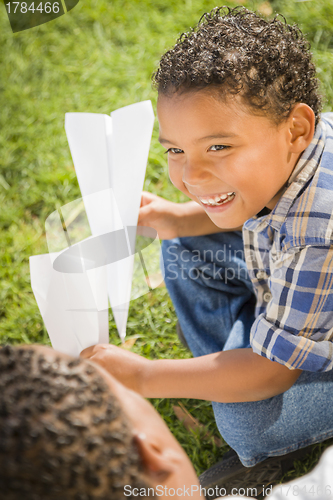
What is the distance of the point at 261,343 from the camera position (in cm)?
101

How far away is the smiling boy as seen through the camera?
95cm

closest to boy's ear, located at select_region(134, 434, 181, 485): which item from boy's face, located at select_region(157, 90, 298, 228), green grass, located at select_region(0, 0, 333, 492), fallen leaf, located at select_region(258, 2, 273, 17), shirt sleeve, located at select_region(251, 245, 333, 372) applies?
shirt sleeve, located at select_region(251, 245, 333, 372)

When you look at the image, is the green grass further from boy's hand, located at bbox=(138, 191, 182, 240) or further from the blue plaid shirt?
the blue plaid shirt

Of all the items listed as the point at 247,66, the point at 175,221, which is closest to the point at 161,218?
the point at 175,221

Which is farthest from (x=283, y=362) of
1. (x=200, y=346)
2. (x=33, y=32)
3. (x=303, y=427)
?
(x=33, y=32)

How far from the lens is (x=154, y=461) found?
0.53 meters

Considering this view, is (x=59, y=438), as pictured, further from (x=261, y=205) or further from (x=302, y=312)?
(x=261, y=205)

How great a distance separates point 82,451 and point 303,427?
80cm

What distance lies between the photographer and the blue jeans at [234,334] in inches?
43.6

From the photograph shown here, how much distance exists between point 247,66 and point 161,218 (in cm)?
61

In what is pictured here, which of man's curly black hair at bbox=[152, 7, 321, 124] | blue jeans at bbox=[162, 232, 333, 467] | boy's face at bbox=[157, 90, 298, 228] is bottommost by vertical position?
blue jeans at bbox=[162, 232, 333, 467]

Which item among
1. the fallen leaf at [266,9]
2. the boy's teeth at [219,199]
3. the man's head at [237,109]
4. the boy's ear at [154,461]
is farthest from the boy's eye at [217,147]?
the fallen leaf at [266,9]

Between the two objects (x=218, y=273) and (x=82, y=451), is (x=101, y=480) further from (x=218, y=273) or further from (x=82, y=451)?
(x=218, y=273)

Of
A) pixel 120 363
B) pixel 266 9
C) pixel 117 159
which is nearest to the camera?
pixel 120 363
